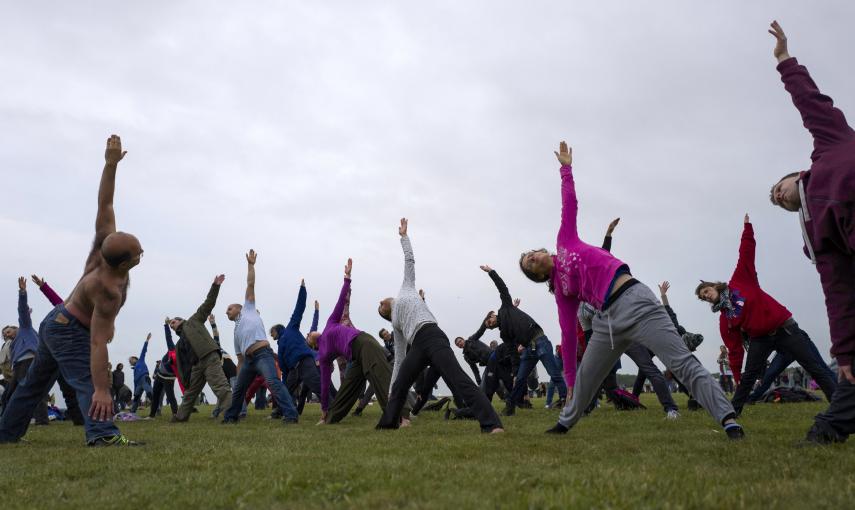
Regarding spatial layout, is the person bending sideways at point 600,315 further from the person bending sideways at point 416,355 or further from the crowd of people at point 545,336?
the person bending sideways at point 416,355

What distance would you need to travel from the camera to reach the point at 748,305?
8.87 m

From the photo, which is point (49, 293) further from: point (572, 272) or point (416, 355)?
point (572, 272)

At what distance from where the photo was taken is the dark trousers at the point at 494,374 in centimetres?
1309

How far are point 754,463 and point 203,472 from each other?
407 cm

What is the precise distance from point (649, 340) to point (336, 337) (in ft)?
20.2

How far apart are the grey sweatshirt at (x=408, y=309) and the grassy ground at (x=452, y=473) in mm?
1734

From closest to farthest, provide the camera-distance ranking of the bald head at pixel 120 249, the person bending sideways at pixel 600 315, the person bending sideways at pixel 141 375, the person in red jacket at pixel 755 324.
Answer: the person bending sideways at pixel 600 315
the bald head at pixel 120 249
the person in red jacket at pixel 755 324
the person bending sideways at pixel 141 375

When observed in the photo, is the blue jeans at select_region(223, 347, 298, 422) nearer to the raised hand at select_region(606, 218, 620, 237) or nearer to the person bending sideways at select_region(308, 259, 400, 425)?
the person bending sideways at select_region(308, 259, 400, 425)

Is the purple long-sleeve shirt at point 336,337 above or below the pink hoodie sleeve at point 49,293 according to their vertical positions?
below

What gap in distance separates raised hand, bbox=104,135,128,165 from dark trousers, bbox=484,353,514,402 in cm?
859

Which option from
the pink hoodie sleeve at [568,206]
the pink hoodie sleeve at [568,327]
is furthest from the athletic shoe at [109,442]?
the pink hoodie sleeve at [568,206]

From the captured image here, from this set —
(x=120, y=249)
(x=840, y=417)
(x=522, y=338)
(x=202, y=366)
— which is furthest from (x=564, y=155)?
(x=202, y=366)

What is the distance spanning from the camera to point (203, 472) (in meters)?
4.70

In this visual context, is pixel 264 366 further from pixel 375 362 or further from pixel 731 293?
pixel 731 293
